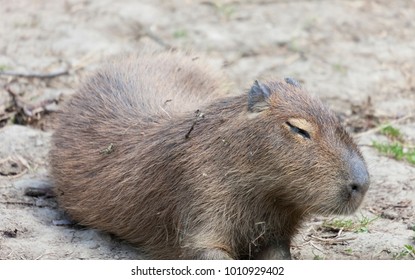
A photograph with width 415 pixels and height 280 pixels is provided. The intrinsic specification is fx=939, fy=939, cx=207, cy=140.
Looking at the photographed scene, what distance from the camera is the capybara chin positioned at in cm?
472

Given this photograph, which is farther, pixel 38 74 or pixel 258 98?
pixel 38 74

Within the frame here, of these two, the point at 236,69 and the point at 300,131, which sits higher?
the point at 300,131

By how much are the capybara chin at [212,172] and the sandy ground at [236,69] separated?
10.7 inches

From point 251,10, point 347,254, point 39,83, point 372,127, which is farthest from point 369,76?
point 347,254

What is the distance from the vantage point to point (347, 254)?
5363 mm

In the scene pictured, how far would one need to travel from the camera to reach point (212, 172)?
4.91 metres

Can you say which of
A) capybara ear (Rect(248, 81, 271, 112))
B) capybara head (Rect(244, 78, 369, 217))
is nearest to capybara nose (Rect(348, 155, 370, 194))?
capybara head (Rect(244, 78, 369, 217))

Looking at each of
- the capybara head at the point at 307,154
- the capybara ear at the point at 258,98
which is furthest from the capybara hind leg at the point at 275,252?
the capybara ear at the point at 258,98

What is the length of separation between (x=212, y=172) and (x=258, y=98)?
1.49ft

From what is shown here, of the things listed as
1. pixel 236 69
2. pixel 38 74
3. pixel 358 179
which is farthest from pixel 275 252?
pixel 236 69

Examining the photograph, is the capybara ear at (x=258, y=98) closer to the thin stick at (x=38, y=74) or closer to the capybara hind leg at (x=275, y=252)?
the capybara hind leg at (x=275, y=252)

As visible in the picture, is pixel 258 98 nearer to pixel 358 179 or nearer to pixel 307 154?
pixel 307 154

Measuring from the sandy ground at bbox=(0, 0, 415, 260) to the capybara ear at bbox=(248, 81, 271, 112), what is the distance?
3.22 feet

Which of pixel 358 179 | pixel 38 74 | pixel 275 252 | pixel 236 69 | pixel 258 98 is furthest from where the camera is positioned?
pixel 236 69
